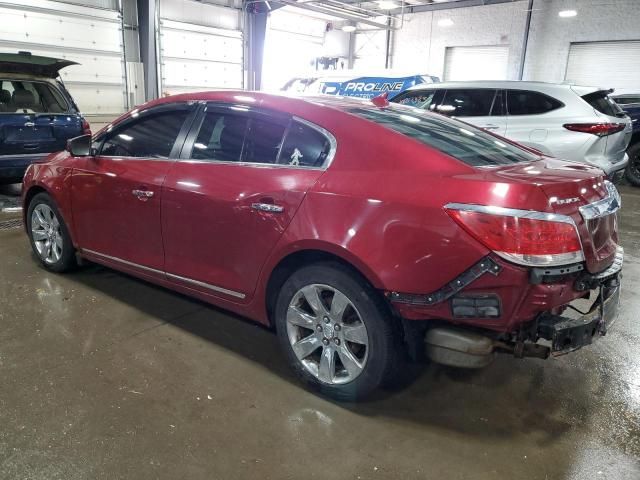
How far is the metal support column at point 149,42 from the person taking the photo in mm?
12477

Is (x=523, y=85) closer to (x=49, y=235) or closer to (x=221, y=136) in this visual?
(x=221, y=136)

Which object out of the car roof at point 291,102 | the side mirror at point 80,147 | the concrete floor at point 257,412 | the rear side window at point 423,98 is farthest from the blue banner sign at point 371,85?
the concrete floor at point 257,412

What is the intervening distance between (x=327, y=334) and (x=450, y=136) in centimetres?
121

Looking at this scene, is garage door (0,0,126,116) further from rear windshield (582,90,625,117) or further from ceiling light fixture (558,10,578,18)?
ceiling light fixture (558,10,578,18)

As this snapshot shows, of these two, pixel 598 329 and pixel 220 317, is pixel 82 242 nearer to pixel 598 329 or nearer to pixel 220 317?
pixel 220 317

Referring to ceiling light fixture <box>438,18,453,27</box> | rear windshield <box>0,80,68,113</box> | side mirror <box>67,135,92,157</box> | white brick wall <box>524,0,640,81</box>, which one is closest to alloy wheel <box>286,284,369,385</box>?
side mirror <box>67,135,92,157</box>

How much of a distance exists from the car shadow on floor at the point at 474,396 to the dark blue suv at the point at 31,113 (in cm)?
433

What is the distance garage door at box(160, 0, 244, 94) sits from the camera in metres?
13.7

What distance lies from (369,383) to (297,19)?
18.1 m

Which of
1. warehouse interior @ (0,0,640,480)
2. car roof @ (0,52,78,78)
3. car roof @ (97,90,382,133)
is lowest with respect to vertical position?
warehouse interior @ (0,0,640,480)

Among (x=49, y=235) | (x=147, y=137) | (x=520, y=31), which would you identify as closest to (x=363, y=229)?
(x=147, y=137)

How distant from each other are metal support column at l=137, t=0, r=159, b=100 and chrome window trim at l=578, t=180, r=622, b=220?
12.2 metres

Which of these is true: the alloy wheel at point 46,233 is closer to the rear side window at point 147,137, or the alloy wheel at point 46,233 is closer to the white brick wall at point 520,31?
the rear side window at point 147,137

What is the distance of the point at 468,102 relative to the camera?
6914 mm
